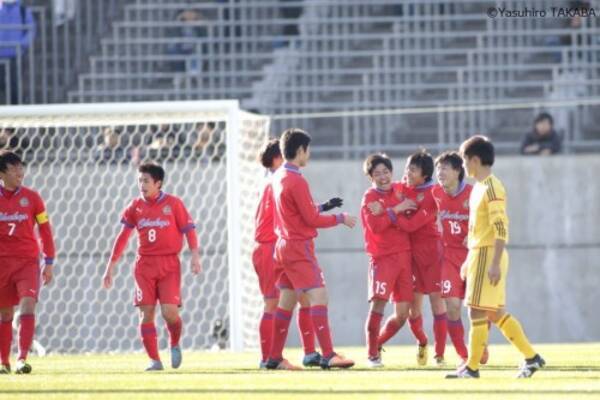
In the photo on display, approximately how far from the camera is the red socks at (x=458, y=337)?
1164cm

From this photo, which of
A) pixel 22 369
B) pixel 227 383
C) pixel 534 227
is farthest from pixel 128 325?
pixel 227 383

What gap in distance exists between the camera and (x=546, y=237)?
19062 millimetres

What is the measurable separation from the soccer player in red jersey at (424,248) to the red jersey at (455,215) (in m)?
0.11

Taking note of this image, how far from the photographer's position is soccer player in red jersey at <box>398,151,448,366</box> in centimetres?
1195

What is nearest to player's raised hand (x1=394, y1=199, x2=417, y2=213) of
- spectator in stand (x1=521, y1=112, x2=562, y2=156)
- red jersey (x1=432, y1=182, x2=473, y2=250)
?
red jersey (x1=432, y1=182, x2=473, y2=250)

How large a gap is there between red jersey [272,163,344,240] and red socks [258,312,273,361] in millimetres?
1046

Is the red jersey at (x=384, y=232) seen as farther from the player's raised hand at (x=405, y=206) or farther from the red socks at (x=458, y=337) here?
the red socks at (x=458, y=337)

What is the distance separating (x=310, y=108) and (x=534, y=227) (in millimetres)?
3226

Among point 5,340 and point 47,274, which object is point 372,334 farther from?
point 5,340

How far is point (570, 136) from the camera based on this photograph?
19.6 meters

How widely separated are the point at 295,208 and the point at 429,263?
146 centimetres

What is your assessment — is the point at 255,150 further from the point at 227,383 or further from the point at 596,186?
the point at 227,383

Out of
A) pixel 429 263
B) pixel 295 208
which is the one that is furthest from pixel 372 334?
pixel 295 208

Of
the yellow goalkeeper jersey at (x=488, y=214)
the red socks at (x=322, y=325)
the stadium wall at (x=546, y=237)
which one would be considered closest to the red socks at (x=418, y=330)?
the red socks at (x=322, y=325)
